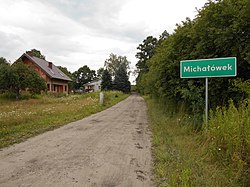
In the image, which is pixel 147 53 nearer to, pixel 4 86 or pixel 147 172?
pixel 4 86

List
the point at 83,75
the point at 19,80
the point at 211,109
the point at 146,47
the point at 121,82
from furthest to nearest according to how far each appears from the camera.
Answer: the point at 83,75
the point at 121,82
the point at 146,47
the point at 19,80
the point at 211,109

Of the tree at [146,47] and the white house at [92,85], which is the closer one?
the tree at [146,47]

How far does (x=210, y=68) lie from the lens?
281 inches

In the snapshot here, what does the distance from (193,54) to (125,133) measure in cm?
405

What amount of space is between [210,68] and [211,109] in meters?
1.20

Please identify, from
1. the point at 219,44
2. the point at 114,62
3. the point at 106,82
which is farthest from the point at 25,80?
the point at 114,62

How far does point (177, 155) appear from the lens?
6094mm

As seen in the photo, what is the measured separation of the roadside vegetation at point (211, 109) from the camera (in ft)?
15.3

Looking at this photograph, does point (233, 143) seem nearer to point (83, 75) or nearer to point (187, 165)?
point (187, 165)

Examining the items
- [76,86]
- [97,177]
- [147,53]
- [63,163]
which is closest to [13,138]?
[63,163]

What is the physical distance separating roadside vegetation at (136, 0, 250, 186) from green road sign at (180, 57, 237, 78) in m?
0.76

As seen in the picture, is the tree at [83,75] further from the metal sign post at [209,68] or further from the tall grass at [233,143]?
the tall grass at [233,143]

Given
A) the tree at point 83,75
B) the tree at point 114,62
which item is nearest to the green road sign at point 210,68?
the tree at point 114,62

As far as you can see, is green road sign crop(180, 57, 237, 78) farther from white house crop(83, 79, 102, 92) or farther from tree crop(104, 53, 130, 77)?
white house crop(83, 79, 102, 92)
